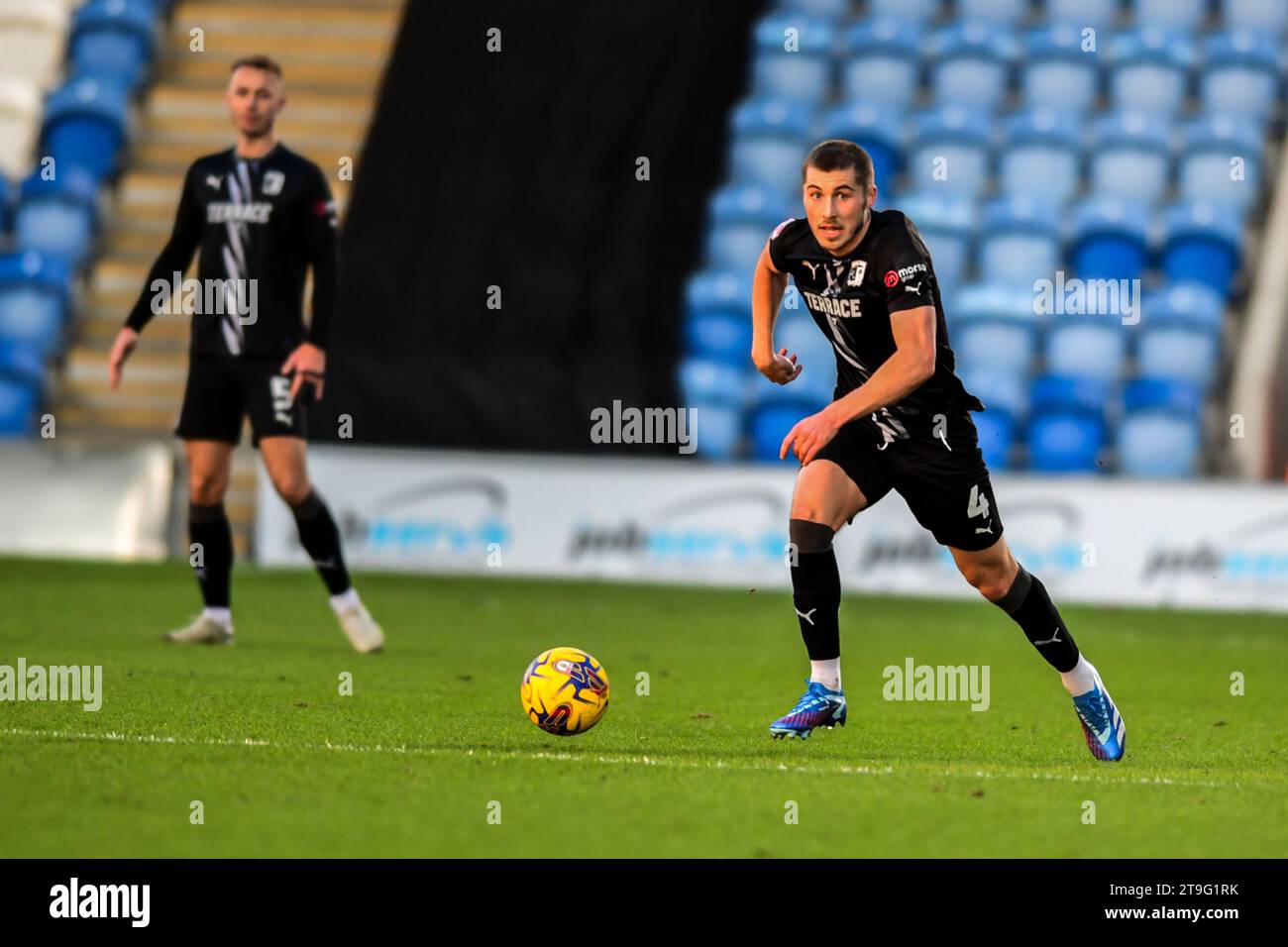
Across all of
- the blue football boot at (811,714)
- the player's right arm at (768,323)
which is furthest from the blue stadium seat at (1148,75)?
the blue football boot at (811,714)

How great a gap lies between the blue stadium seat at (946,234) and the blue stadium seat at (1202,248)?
1.61m

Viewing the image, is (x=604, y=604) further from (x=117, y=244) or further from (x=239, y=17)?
(x=239, y=17)

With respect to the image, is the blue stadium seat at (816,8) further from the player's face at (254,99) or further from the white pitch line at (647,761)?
the white pitch line at (647,761)

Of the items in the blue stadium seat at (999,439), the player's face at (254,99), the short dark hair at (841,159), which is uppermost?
the player's face at (254,99)

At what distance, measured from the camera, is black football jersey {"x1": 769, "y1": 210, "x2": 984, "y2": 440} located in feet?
19.1

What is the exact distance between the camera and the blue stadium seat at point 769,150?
1642 centimetres

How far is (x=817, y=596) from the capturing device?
240 inches

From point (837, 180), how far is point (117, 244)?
448 inches

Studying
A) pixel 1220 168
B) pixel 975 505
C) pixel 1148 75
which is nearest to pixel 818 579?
pixel 975 505

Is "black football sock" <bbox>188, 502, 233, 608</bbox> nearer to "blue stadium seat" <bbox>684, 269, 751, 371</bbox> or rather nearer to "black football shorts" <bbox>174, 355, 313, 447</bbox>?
"black football shorts" <bbox>174, 355, 313, 447</bbox>

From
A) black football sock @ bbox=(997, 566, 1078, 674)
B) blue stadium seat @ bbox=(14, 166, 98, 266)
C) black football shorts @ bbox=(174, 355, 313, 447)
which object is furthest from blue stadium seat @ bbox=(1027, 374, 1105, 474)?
black football sock @ bbox=(997, 566, 1078, 674)

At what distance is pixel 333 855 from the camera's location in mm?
4129

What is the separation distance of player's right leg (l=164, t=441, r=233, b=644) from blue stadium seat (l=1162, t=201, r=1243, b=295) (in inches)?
369
